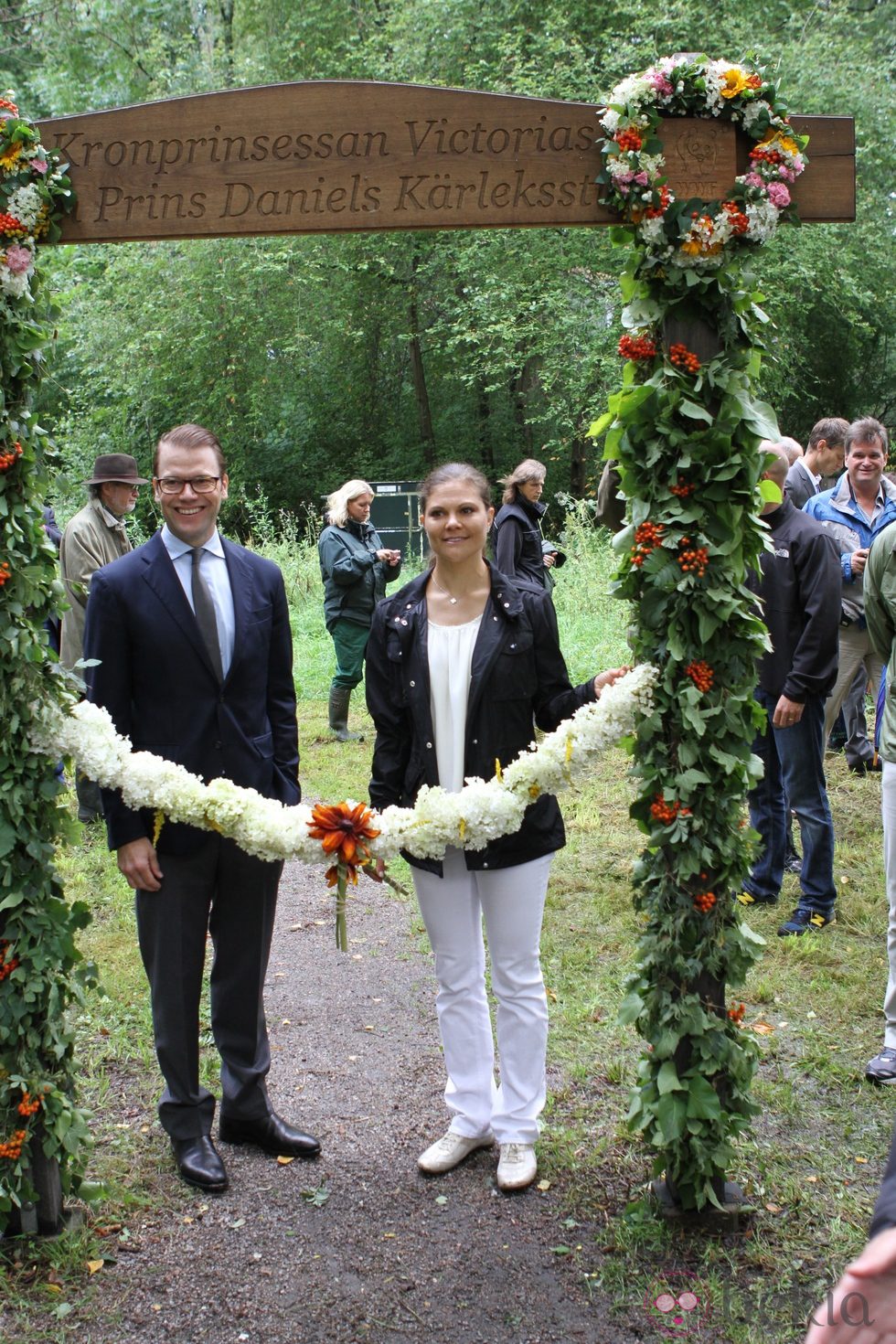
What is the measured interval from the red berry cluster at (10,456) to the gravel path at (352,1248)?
8.10ft

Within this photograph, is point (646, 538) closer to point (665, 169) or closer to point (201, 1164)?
point (665, 169)

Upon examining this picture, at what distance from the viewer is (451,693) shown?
392 cm

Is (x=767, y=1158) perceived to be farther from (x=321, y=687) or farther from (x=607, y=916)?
(x=321, y=687)

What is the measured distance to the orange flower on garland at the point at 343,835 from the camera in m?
3.71

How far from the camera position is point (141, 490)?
2619 cm

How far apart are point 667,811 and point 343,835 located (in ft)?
3.33

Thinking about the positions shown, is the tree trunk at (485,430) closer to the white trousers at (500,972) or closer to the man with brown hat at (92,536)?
the man with brown hat at (92,536)

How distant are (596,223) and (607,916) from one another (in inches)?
158

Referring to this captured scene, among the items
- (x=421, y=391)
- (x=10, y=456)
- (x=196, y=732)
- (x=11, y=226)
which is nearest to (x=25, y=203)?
(x=11, y=226)

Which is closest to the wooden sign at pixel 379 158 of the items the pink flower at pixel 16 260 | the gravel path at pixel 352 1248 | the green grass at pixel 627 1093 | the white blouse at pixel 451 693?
the pink flower at pixel 16 260

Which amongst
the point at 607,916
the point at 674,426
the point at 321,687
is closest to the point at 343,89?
the point at 674,426

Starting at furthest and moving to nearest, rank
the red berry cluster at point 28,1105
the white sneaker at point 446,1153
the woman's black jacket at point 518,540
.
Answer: the woman's black jacket at point 518,540 → the white sneaker at point 446,1153 → the red berry cluster at point 28,1105

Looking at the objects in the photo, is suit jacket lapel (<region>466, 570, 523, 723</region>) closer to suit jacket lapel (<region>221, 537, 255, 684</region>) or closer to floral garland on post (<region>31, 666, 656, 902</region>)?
floral garland on post (<region>31, 666, 656, 902</region>)

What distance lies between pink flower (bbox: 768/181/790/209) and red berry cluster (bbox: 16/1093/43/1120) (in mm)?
3517
